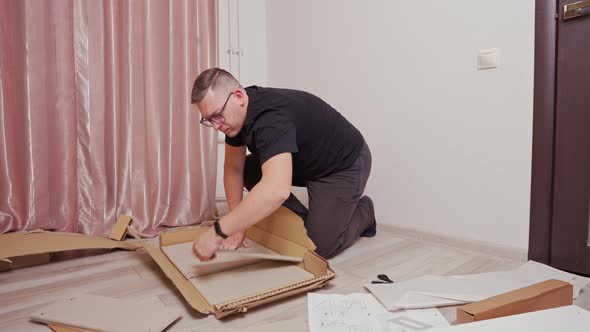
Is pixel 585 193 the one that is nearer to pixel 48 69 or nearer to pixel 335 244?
pixel 335 244

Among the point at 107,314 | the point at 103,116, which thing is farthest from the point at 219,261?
the point at 103,116

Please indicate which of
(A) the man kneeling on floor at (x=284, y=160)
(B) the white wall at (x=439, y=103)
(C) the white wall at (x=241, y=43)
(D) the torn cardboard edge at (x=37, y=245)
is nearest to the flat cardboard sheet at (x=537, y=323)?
(A) the man kneeling on floor at (x=284, y=160)

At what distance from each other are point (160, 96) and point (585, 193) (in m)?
1.75

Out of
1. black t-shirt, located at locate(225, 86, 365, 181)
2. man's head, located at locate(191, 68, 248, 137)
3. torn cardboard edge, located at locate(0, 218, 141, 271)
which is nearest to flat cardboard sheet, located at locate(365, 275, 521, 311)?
black t-shirt, located at locate(225, 86, 365, 181)

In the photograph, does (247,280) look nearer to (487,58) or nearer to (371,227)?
(371,227)

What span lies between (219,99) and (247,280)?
0.53 m

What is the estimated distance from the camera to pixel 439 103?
152 centimetres

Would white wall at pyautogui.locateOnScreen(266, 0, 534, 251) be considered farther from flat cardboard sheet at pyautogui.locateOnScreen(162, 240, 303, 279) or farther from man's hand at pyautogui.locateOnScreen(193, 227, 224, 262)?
man's hand at pyautogui.locateOnScreen(193, 227, 224, 262)

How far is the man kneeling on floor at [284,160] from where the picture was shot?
1035 mm

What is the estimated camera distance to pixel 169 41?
1.83 m

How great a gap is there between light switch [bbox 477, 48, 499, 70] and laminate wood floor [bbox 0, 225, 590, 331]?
0.68 meters

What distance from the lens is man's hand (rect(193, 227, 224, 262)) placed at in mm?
1051

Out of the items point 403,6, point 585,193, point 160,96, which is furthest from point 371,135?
point 160,96

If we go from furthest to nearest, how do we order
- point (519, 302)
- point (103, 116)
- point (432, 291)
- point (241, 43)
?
point (241, 43) < point (103, 116) < point (432, 291) < point (519, 302)
